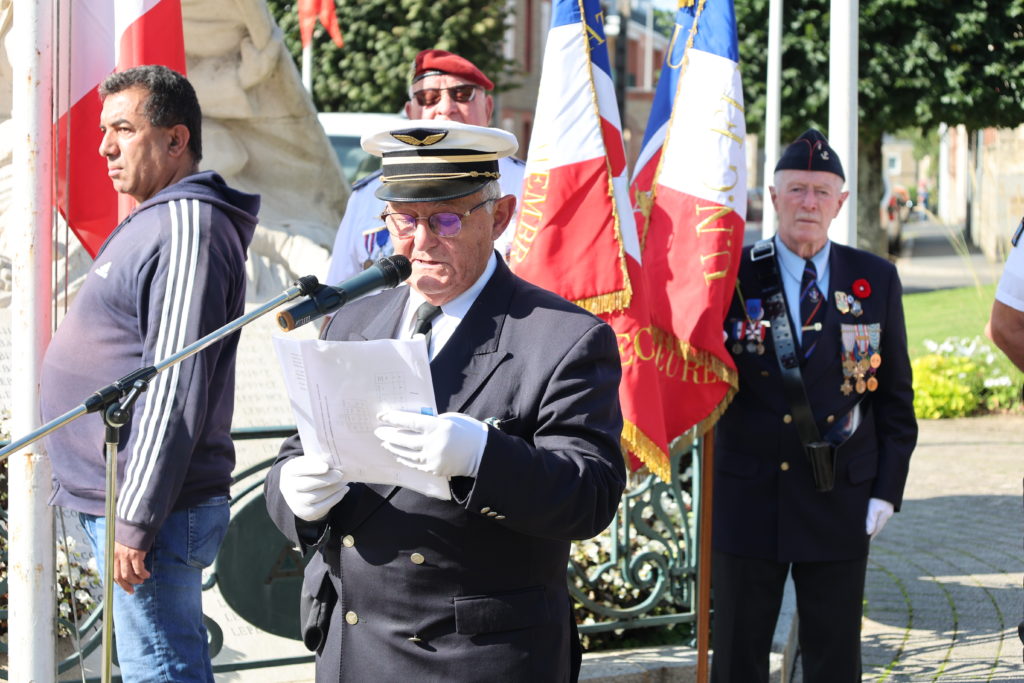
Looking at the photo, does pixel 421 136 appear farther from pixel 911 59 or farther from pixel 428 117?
pixel 911 59

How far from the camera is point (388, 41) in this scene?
20.0 m

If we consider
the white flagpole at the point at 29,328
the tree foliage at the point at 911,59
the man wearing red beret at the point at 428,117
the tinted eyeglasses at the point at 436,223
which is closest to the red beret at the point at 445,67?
the man wearing red beret at the point at 428,117

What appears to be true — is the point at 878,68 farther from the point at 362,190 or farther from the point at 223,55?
the point at 362,190

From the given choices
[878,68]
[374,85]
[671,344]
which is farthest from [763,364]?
[374,85]

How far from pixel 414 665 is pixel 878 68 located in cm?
1736

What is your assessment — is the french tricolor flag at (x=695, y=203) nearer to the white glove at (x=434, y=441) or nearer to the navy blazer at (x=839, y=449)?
the navy blazer at (x=839, y=449)

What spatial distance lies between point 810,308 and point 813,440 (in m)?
0.45

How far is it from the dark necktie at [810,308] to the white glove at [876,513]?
1.76ft

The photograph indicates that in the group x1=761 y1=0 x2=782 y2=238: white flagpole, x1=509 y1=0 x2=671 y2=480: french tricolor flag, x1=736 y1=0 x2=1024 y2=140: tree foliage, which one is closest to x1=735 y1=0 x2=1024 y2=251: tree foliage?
x1=736 y1=0 x2=1024 y2=140: tree foliage

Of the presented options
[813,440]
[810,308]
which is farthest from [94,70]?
[813,440]

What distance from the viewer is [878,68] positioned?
1842 cm

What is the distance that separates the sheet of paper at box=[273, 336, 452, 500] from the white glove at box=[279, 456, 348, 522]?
0.02m

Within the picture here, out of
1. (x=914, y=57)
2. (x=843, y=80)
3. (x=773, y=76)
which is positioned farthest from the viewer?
(x=914, y=57)

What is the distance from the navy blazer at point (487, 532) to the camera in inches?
99.5
